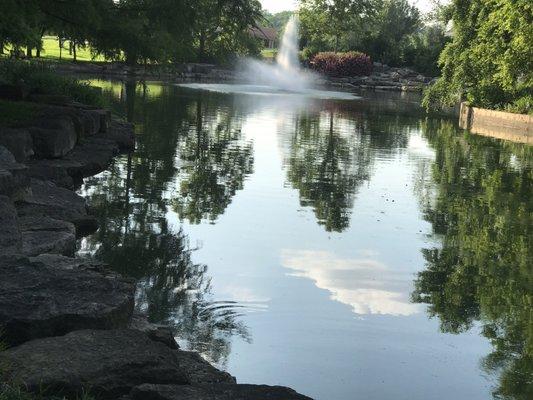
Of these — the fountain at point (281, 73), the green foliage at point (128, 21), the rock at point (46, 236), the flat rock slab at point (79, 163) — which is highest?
the green foliage at point (128, 21)

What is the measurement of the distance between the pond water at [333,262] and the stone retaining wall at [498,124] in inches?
442

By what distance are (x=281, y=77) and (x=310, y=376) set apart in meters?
74.5

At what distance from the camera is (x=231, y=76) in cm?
7781

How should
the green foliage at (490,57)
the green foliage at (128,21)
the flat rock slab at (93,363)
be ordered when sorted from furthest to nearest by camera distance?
the green foliage at (490,57)
the green foliage at (128,21)
the flat rock slab at (93,363)

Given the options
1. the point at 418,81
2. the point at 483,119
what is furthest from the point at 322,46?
the point at 483,119

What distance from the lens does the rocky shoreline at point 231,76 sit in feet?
207

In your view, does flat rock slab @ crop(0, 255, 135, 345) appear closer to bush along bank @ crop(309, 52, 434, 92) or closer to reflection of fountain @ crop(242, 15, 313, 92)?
reflection of fountain @ crop(242, 15, 313, 92)

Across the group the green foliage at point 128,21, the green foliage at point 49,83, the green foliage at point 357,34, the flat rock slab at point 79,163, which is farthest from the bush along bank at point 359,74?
the flat rock slab at point 79,163

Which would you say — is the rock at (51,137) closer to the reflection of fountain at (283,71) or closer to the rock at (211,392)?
the rock at (211,392)

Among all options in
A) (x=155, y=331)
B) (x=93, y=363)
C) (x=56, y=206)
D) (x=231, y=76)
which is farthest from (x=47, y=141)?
(x=231, y=76)

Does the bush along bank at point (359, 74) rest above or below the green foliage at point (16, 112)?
below

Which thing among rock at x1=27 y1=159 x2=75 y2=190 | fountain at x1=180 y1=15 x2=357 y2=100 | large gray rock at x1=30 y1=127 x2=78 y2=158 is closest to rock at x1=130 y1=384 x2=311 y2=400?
rock at x1=27 y1=159 x2=75 y2=190

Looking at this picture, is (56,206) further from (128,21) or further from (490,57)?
(490,57)

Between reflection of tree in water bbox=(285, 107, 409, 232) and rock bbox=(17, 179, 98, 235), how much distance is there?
144 inches
